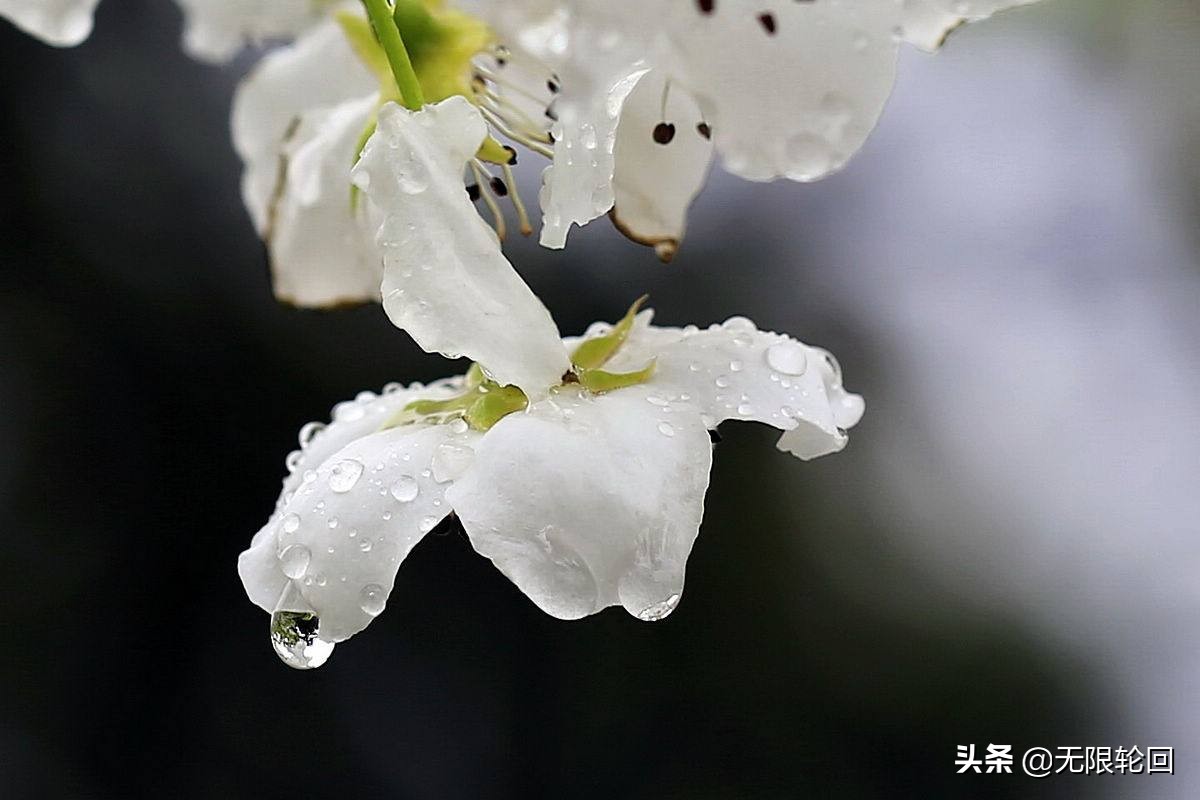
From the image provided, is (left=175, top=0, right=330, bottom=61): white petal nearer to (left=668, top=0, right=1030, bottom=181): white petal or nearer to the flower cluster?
the flower cluster

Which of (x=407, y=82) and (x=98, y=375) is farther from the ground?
(x=98, y=375)

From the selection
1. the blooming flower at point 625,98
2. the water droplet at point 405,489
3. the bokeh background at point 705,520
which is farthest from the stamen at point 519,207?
the bokeh background at point 705,520

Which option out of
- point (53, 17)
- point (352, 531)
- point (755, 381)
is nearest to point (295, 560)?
point (352, 531)

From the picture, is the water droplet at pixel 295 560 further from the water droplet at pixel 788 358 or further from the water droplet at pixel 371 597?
the water droplet at pixel 788 358

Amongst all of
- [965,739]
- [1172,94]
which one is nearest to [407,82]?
[1172,94]

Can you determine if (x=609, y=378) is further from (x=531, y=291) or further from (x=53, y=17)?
(x=53, y=17)

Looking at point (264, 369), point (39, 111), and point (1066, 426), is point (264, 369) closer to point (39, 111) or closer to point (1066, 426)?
point (39, 111)
